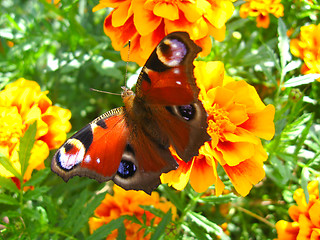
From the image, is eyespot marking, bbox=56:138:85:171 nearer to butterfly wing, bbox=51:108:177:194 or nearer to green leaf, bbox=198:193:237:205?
butterfly wing, bbox=51:108:177:194

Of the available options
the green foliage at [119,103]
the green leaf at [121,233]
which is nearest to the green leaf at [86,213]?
the green foliage at [119,103]

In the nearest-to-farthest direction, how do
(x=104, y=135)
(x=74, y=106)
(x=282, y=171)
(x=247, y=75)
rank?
1. (x=104, y=135)
2. (x=282, y=171)
3. (x=247, y=75)
4. (x=74, y=106)

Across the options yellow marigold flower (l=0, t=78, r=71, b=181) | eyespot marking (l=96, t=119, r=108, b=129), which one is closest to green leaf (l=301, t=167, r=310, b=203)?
eyespot marking (l=96, t=119, r=108, b=129)

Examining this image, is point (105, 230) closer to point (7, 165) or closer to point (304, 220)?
point (7, 165)

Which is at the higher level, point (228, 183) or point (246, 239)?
point (228, 183)

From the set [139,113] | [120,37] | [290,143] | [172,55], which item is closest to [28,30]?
[120,37]

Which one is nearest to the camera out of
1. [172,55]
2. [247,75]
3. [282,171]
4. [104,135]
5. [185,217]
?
[172,55]

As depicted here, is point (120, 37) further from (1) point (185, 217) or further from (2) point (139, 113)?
(1) point (185, 217)
